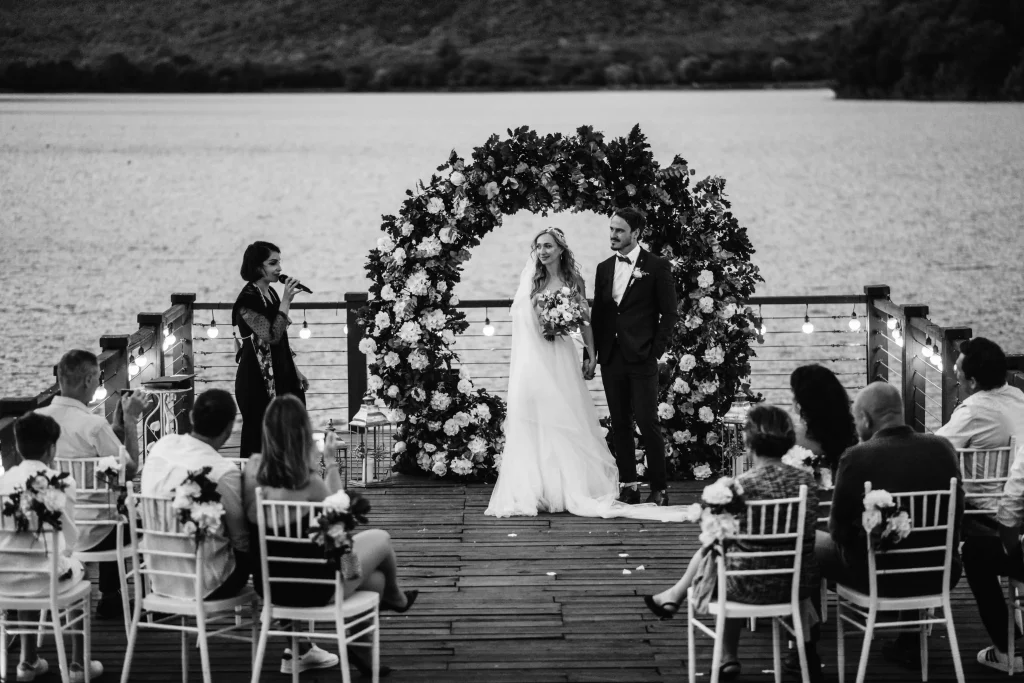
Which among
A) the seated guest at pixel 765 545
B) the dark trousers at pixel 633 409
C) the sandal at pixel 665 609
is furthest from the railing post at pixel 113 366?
the seated guest at pixel 765 545

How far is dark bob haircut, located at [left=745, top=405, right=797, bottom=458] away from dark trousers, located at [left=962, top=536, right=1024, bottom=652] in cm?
108

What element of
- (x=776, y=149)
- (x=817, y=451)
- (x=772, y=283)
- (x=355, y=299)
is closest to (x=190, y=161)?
(x=776, y=149)

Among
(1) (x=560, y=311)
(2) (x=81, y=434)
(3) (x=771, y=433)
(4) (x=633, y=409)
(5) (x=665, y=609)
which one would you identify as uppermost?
(1) (x=560, y=311)

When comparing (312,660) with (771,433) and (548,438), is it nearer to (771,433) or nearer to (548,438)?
(771,433)

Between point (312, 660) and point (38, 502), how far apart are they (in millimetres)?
1403

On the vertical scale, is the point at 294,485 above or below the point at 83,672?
above

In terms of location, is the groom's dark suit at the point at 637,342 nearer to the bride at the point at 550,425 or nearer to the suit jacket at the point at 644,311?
the suit jacket at the point at 644,311

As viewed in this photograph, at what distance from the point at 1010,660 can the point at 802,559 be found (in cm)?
105

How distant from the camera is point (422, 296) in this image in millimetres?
9773

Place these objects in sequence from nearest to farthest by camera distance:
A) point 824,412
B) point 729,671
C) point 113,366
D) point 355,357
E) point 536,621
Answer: point 729,671 → point 824,412 → point 536,621 → point 113,366 → point 355,357

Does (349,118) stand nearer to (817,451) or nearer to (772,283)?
(772,283)

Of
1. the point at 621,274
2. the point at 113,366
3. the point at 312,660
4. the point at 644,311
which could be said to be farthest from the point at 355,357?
the point at 312,660

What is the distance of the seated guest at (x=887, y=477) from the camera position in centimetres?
553

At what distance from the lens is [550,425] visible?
861 centimetres
